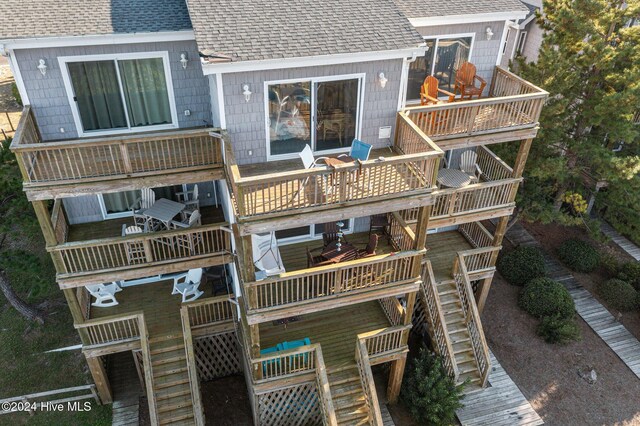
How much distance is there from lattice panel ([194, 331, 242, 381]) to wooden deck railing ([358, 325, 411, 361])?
4679mm

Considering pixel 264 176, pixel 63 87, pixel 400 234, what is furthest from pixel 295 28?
pixel 400 234

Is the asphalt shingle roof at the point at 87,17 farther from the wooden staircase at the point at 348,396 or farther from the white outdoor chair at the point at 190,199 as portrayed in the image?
the wooden staircase at the point at 348,396

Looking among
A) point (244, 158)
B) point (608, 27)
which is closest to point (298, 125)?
point (244, 158)

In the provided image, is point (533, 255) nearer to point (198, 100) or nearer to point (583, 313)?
point (583, 313)

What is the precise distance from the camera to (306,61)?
1173 cm

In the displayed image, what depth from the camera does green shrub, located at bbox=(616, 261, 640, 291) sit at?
764 inches

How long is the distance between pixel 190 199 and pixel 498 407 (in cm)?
1222

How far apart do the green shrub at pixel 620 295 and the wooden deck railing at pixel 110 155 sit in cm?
1620

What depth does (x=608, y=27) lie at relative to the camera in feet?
53.5

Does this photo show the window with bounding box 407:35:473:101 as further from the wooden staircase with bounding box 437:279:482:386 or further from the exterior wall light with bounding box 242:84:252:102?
the wooden staircase with bounding box 437:279:482:386

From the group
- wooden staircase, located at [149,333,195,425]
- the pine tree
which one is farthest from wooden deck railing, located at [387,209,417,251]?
wooden staircase, located at [149,333,195,425]

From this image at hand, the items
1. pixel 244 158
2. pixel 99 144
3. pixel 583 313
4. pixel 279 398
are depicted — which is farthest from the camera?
pixel 583 313

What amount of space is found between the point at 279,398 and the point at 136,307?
5518mm

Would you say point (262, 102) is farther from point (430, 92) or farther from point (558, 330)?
point (558, 330)
